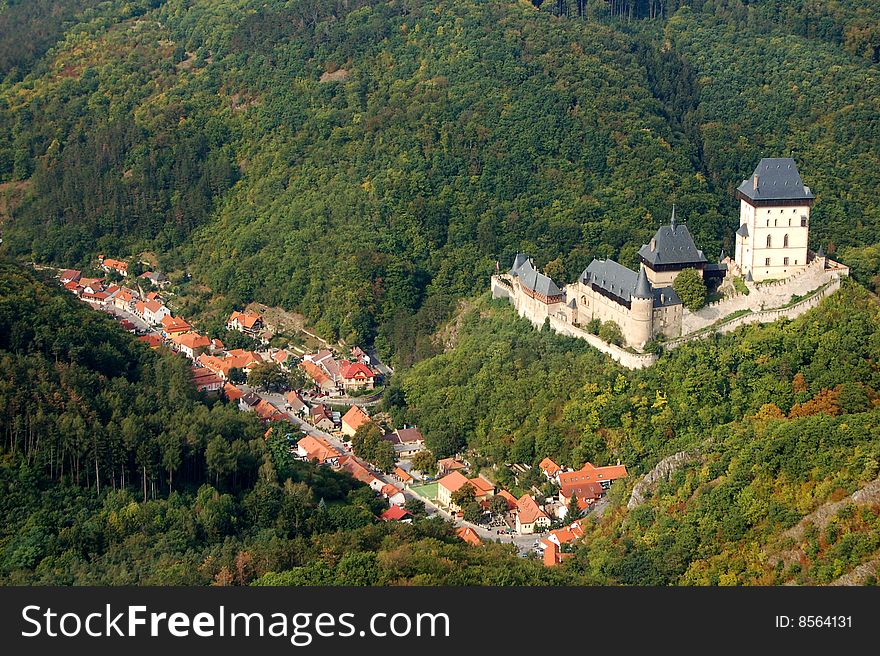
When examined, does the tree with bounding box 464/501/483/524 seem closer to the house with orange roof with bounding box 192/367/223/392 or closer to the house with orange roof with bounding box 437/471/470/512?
the house with orange roof with bounding box 437/471/470/512

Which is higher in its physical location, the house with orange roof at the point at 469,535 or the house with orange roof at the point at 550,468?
the house with orange roof at the point at 550,468

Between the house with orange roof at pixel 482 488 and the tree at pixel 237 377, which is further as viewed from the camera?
the tree at pixel 237 377

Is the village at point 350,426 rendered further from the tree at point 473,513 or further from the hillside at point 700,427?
the hillside at point 700,427

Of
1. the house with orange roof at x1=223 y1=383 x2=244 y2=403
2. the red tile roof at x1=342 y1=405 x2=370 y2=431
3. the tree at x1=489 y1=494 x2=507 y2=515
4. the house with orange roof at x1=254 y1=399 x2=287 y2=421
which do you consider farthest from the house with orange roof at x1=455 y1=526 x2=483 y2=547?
the house with orange roof at x1=223 y1=383 x2=244 y2=403

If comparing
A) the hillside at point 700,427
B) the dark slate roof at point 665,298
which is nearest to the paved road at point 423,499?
the hillside at point 700,427

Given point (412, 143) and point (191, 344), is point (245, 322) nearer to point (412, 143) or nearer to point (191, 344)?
point (191, 344)

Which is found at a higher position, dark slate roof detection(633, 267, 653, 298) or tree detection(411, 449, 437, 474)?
dark slate roof detection(633, 267, 653, 298)

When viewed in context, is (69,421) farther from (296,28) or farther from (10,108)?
(10,108)
